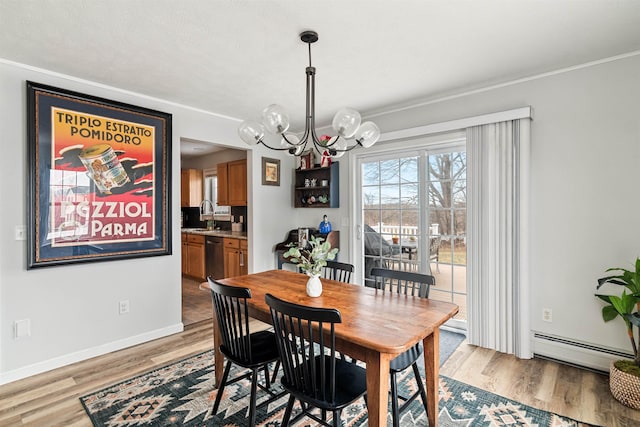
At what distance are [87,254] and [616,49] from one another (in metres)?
4.59

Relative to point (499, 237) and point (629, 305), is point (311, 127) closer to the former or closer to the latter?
point (499, 237)

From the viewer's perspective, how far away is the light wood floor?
2.11m

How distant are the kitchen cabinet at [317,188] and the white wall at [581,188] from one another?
6.87 ft

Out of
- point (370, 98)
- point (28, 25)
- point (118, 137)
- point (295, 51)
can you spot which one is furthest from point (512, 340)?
point (28, 25)

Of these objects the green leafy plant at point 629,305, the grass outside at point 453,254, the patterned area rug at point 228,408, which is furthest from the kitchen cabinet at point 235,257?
the green leafy plant at point 629,305

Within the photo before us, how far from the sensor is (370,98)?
3.45 m

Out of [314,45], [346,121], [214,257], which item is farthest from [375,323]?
[214,257]

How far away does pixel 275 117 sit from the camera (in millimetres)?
2018

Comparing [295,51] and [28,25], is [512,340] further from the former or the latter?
[28,25]

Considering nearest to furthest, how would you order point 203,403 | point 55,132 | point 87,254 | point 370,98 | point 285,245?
1. point 203,403
2. point 55,132
3. point 87,254
4. point 370,98
5. point 285,245

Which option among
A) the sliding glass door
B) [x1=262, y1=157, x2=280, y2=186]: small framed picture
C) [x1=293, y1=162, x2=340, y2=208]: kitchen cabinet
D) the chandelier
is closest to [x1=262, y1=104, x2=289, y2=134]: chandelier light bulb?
the chandelier

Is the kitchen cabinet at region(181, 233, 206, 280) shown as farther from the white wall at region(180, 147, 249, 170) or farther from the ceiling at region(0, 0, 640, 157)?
the ceiling at region(0, 0, 640, 157)

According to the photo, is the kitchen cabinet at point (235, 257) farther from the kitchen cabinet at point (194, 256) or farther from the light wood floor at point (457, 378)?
the light wood floor at point (457, 378)

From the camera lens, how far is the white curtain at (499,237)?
287 centimetres
